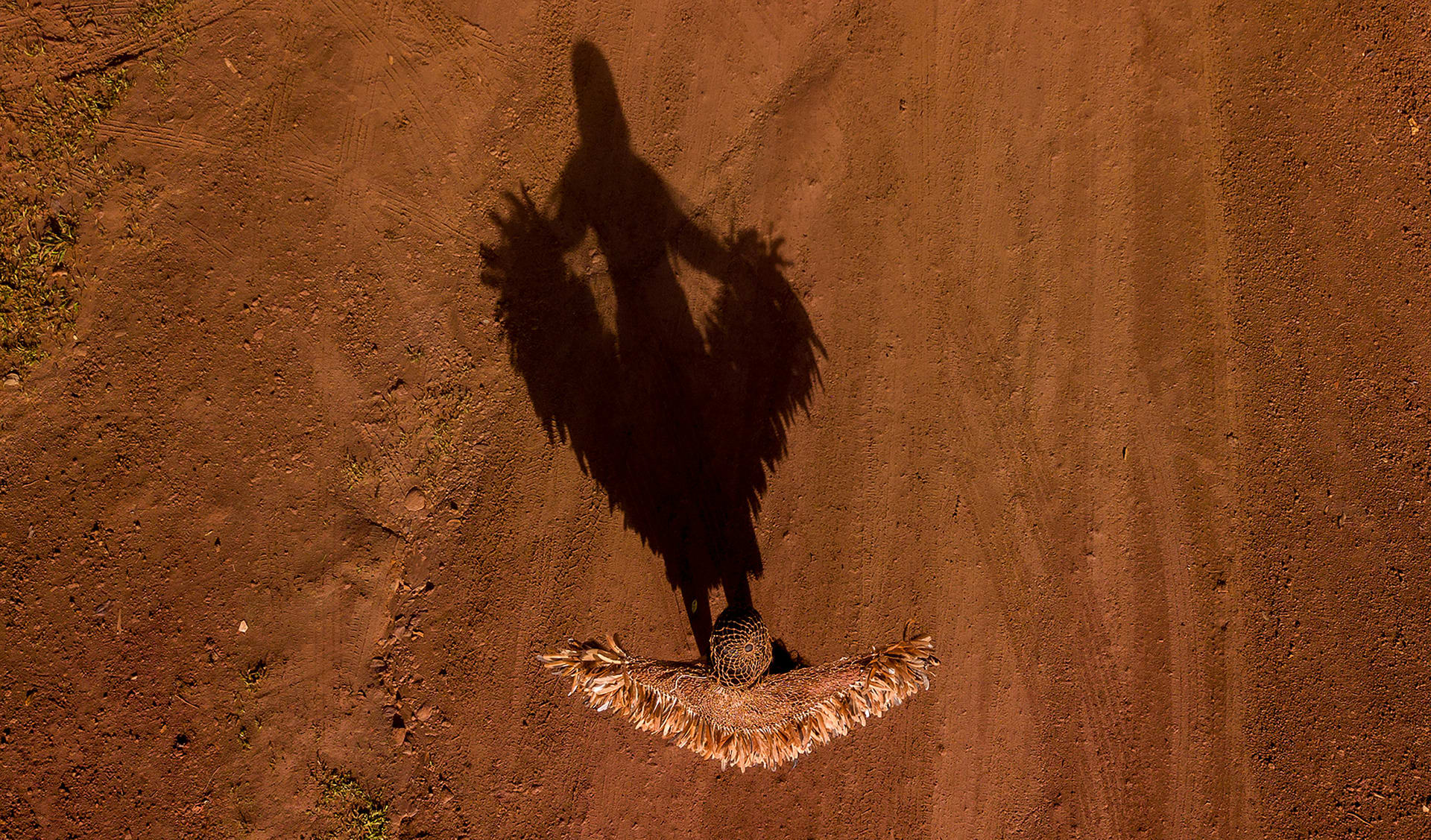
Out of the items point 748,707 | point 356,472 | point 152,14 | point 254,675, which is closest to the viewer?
point 748,707

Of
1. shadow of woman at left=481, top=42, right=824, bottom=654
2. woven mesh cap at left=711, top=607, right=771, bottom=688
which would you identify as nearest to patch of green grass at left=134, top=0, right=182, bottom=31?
shadow of woman at left=481, top=42, right=824, bottom=654

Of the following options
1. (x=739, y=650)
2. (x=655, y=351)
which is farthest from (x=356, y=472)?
(x=739, y=650)

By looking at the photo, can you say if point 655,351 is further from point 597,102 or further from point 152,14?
point 152,14

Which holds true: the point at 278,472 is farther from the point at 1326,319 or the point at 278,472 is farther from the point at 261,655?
the point at 1326,319

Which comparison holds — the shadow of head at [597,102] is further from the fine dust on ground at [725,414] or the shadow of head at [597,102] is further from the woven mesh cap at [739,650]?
the woven mesh cap at [739,650]

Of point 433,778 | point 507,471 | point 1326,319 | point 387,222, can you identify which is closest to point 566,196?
point 387,222

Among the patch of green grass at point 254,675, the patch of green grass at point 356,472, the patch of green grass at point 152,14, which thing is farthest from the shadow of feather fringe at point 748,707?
the patch of green grass at point 152,14
